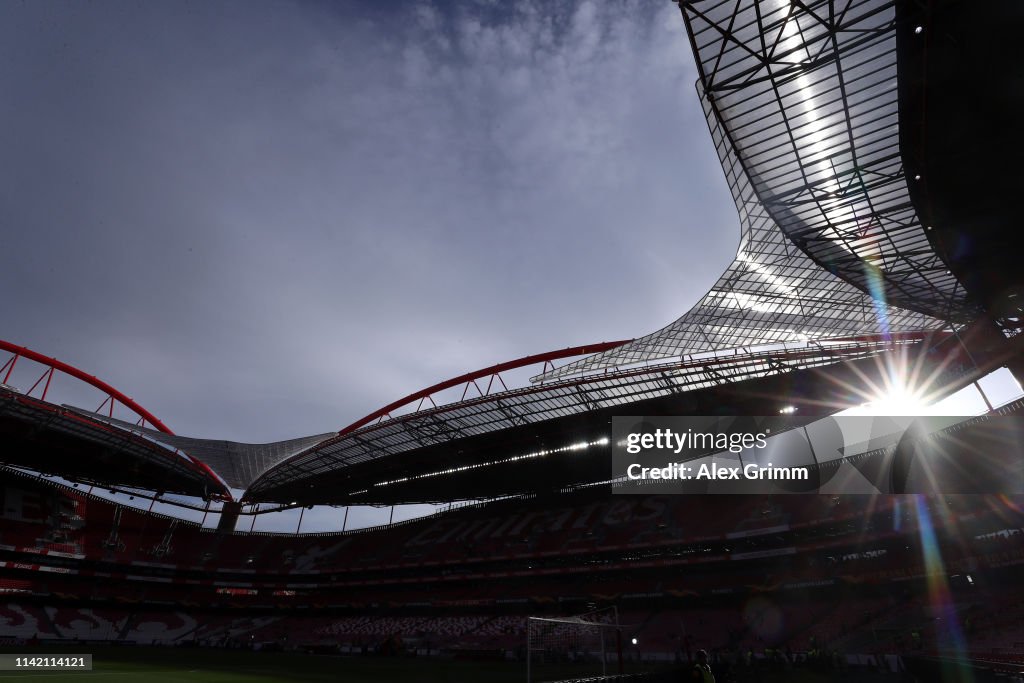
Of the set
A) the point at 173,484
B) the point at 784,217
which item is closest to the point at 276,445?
the point at 173,484

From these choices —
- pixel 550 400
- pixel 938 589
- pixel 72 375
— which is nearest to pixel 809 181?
pixel 550 400

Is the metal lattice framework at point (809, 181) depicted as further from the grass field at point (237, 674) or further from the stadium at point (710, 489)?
the grass field at point (237, 674)

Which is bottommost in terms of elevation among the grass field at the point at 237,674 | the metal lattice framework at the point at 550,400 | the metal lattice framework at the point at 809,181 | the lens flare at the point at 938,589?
the grass field at the point at 237,674

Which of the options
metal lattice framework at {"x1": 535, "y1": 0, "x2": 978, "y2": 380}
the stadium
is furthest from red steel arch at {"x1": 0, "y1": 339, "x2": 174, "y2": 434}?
metal lattice framework at {"x1": 535, "y1": 0, "x2": 978, "y2": 380}

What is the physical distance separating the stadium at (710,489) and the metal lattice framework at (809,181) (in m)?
0.11

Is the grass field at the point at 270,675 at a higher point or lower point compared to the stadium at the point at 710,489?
lower

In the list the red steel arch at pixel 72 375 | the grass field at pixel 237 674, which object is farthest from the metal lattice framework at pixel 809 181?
the red steel arch at pixel 72 375

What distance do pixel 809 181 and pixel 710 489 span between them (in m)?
31.8

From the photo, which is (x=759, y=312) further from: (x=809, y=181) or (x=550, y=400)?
(x=550, y=400)

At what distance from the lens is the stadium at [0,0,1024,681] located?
1588 cm

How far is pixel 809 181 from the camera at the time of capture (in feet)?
63.8

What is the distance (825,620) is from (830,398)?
1297cm

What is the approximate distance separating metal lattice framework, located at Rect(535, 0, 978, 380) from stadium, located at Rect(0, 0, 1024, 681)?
11 cm

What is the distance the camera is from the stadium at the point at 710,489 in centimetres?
1588
